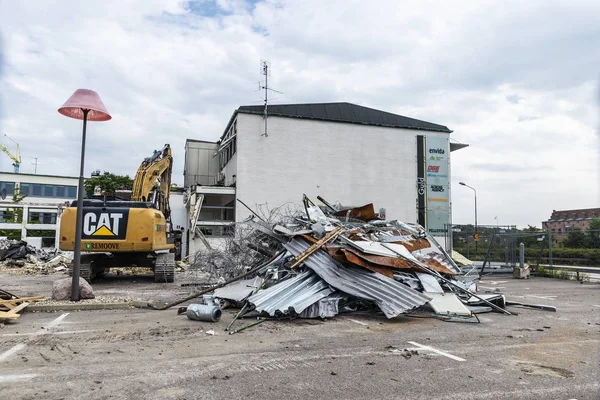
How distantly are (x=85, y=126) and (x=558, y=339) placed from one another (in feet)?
31.4

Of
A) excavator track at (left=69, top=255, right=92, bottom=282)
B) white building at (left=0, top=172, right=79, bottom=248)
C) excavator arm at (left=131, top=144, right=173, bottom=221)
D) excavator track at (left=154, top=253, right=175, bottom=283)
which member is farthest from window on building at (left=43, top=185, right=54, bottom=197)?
excavator track at (left=154, top=253, right=175, bottom=283)

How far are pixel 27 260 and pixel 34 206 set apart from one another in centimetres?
3895

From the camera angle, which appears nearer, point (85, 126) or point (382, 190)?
point (85, 126)

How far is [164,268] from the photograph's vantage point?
1386 cm

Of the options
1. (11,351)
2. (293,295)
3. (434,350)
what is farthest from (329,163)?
(11,351)

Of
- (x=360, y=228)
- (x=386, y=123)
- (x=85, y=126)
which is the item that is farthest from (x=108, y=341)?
(x=386, y=123)

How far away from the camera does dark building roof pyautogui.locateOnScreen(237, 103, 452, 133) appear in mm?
33062

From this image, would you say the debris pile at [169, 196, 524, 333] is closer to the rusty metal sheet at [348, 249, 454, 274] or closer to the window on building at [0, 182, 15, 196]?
the rusty metal sheet at [348, 249, 454, 274]

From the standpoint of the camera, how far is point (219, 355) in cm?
536

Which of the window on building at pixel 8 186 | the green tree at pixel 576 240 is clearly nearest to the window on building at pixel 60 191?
the window on building at pixel 8 186

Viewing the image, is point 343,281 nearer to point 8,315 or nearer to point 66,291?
point 8,315

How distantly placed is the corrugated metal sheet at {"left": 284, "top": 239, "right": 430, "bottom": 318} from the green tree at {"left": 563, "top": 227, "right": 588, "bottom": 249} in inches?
522

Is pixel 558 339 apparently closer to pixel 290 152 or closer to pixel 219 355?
pixel 219 355

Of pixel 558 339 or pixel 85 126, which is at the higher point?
pixel 85 126
